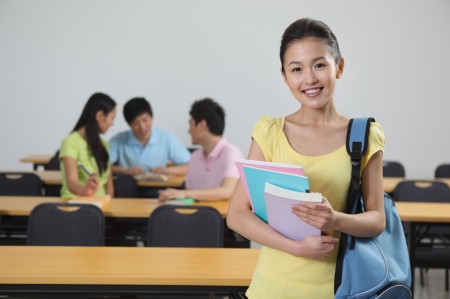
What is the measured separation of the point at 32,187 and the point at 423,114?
5018 millimetres

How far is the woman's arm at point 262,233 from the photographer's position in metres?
1.78

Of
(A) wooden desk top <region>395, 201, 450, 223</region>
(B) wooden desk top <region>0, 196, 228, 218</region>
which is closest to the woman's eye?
(B) wooden desk top <region>0, 196, 228, 218</region>

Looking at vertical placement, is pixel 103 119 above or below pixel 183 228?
above

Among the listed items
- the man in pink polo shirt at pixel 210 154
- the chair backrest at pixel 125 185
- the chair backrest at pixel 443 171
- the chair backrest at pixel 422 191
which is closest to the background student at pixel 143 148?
the chair backrest at pixel 125 185

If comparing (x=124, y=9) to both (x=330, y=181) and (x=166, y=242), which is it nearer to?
(x=166, y=242)

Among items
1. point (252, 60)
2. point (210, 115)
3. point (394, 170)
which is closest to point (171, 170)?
point (210, 115)

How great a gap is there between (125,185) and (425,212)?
2.33 meters

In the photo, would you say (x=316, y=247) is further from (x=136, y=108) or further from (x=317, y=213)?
(x=136, y=108)

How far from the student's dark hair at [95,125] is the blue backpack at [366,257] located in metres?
3.59

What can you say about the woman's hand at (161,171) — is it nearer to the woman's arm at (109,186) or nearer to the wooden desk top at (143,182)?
the wooden desk top at (143,182)

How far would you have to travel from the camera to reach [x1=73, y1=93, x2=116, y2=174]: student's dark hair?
17.3ft

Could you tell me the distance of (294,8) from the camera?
29.6ft

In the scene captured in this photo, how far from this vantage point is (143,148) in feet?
22.1

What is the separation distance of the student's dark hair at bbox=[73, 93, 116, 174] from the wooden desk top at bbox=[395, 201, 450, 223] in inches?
78.7
